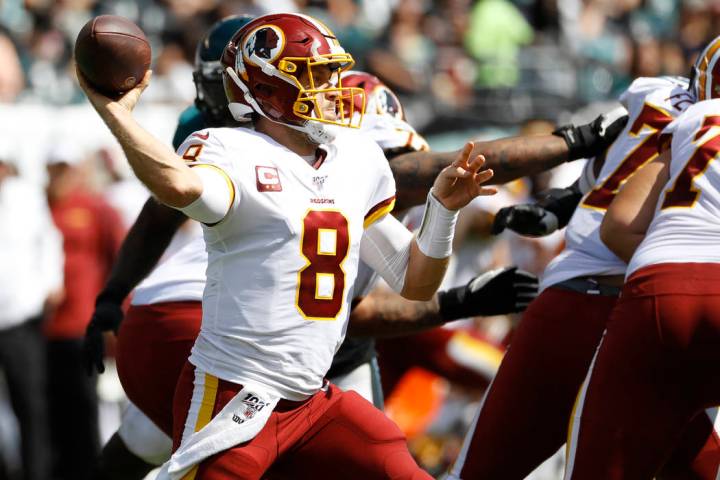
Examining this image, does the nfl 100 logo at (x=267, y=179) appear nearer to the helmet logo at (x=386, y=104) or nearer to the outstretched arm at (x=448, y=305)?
the outstretched arm at (x=448, y=305)

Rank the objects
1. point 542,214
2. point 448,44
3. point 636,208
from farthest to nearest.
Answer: point 448,44 < point 542,214 < point 636,208

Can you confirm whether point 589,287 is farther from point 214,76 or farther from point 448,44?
point 448,44

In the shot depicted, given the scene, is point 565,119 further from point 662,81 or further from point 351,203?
point 351,203

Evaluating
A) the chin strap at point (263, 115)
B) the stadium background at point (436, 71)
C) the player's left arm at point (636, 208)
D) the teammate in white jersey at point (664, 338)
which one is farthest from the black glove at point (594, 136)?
the stadium background at point (436, 71)

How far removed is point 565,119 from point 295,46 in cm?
714

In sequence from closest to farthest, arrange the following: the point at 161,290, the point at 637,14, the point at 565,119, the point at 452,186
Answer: the point at 452,186 → the point at 161,290 → the point at 565,119 → the point at 637,14

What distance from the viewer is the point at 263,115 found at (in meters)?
3.82

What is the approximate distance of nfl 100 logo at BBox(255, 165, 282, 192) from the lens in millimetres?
3561

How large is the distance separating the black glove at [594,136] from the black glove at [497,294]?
0.45 metres

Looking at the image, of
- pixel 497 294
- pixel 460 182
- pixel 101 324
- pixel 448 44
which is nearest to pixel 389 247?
pixel 460 182

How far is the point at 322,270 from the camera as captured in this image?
3.67 meters

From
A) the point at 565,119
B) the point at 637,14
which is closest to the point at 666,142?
the point at 565,119

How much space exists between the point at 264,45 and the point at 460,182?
0.67 metres

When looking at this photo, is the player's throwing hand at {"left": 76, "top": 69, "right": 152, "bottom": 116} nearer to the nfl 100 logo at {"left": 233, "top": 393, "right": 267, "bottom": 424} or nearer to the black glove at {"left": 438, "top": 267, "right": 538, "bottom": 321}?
the nfl 100 logo at {"left": 233, "top": 393, "right": 267, "bottom": 424}
